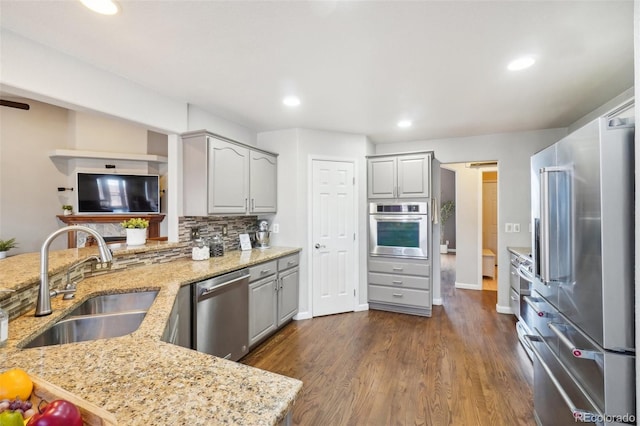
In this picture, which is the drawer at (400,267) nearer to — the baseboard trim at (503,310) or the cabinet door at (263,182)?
the baseboard trim at (503,310)

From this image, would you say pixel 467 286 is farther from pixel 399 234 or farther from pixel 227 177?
pixel 227 177

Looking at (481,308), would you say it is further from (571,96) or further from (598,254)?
(598,254)

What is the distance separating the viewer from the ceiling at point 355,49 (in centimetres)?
151

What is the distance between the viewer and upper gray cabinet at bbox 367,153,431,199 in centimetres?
373

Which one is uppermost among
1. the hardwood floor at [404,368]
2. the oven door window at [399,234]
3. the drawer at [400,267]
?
the oven door window at [399,234]

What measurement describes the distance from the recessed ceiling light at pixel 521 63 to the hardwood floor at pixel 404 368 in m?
2.48

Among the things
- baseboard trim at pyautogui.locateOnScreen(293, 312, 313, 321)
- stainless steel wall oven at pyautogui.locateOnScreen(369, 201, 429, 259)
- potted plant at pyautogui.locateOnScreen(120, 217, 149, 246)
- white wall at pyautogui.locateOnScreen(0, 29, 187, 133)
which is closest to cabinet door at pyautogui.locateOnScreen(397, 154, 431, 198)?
stainless steel wall oven at pyautogui.locateOnScreen(369, 201, 429, 259)

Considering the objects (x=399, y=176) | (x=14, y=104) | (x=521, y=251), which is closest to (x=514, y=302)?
(x=521, y=251)

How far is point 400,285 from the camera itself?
3.83m

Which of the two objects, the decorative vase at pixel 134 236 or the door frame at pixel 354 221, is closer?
the decorative vase at pixel 134 236

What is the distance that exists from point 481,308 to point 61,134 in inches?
296

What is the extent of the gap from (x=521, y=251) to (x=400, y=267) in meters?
1.47

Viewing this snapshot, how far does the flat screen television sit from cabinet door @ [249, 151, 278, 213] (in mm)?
2822

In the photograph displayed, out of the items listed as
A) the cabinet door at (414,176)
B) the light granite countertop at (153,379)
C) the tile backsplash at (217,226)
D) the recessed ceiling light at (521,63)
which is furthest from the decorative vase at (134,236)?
the recessed ceiling light at (521,63)
